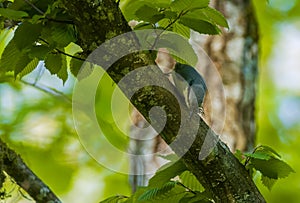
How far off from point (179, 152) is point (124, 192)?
2063 mm

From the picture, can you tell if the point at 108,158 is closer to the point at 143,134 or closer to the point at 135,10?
the point at 143,134

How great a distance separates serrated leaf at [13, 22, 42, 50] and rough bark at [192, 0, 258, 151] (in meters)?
1.30

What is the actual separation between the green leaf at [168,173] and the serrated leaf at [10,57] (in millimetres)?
300

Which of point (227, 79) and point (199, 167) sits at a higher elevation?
point (199, 167)

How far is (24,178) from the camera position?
123 centimetres

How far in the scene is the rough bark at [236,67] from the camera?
7.23 feet

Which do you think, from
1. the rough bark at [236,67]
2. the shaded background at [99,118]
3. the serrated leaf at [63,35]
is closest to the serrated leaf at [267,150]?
the serrated leaf at [63,35]

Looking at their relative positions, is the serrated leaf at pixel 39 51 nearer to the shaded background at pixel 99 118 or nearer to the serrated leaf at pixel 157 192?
the serrated leaf at pixel 157 192

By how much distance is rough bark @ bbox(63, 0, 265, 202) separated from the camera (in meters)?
0.83

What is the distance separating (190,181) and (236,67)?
136 cm

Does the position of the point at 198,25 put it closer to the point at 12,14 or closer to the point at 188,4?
the point at 188,4

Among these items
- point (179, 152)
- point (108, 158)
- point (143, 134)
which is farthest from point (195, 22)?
point (143, 134)

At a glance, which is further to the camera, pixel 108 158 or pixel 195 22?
pixel 108 158

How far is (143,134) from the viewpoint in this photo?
2166 millimetres
